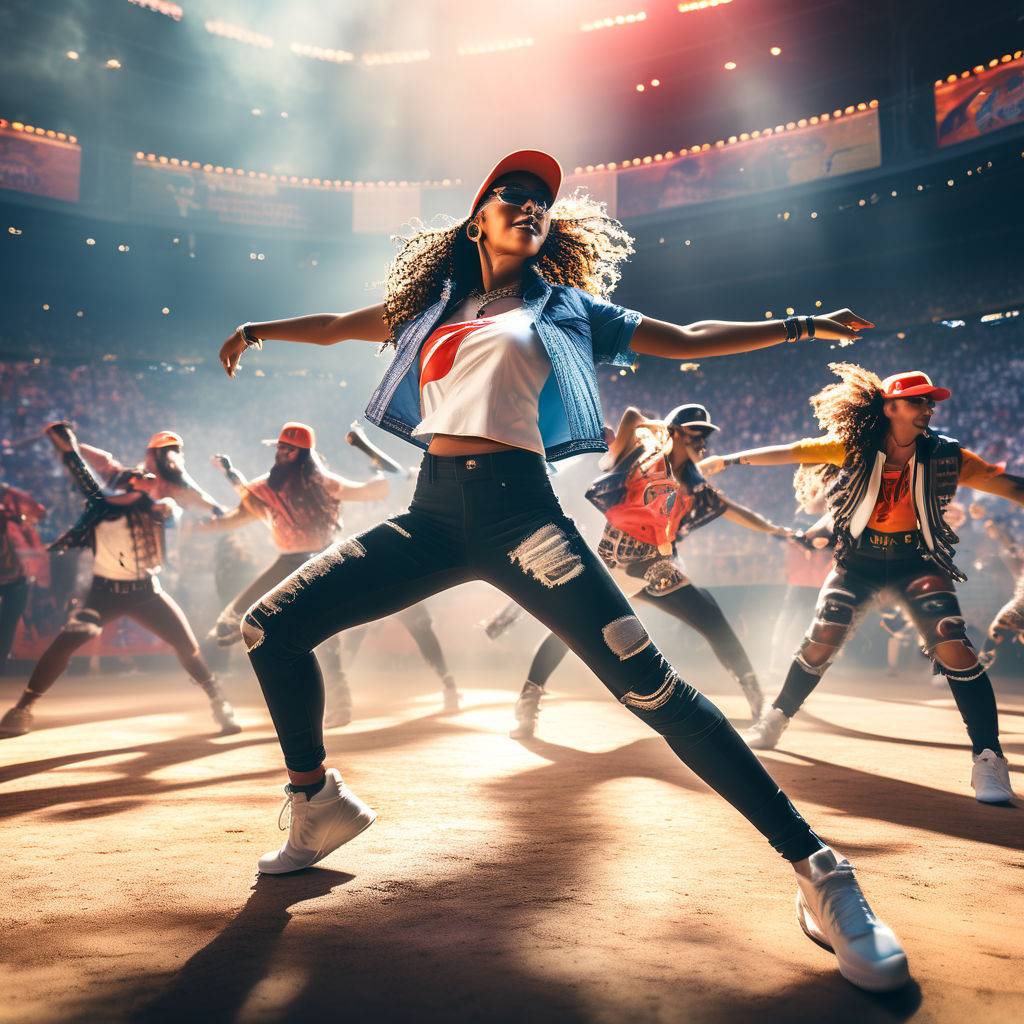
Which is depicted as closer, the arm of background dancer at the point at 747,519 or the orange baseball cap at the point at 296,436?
the arm of background dancer at the point at 747,519

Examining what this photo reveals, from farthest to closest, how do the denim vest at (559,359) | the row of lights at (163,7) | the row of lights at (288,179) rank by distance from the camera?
the row of lights at (288,179) < the row of lights at (163,7) < the denim vest at (559,359)

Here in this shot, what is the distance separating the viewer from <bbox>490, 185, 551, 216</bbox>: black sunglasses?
2598 millimetres

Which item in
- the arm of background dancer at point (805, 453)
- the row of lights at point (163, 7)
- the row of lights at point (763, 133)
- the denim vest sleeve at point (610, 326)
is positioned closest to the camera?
the denim vest sleeve at point (610, 326)

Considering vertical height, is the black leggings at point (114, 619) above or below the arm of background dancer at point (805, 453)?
below

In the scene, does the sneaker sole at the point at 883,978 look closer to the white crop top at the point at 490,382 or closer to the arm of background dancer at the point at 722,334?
the white crop top at the point at 490,382

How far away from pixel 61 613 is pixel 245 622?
1118cm

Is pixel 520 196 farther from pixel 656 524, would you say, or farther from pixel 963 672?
pixel 656 524

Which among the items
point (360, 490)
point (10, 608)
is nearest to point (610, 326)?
point (360, 490)

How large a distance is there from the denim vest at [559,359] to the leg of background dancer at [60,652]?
13.8ft

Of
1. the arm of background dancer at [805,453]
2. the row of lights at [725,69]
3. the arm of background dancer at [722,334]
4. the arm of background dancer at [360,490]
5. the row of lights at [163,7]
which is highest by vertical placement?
the row of lights at [163,7]

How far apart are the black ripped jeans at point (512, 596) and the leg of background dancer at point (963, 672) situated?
2251 millimetres

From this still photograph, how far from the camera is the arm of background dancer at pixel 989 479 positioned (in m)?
4.14

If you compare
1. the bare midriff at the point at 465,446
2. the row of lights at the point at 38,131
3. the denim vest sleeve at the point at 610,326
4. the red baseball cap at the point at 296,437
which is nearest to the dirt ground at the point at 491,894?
the bare midriff at the point at 465,446

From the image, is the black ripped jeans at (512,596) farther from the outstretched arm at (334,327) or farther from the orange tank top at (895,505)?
the orange tank top at (895,505)
